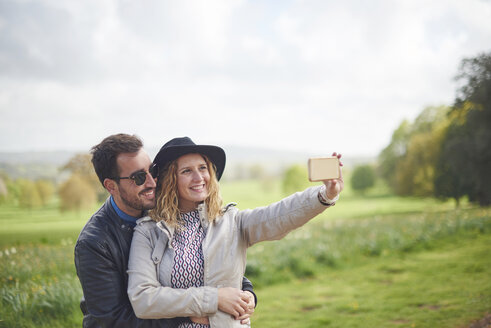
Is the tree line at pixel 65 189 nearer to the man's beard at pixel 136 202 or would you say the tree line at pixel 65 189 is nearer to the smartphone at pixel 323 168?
the man's beard at pixel 136 202

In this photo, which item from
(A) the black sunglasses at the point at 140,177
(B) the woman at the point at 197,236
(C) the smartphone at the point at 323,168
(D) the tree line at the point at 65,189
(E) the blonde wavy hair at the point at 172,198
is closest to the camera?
(C) the smartphone at the point at 323,168

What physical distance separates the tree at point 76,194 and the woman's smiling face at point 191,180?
4256 mm

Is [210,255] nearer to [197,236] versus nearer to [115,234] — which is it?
[197,236]

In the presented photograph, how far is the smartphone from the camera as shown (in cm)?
207

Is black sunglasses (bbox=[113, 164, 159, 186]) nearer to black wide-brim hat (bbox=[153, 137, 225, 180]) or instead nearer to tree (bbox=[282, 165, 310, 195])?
black wide-brim hat (bbox=[153, 137, 225, 180])

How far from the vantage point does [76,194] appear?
248 inches

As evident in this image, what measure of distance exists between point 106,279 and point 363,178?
23164 mm

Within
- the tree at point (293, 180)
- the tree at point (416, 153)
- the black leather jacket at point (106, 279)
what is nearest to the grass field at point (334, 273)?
the black leather jacket at point (106, 279)

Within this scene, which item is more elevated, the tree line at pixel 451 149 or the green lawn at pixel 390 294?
the tree line at pixel 451 149

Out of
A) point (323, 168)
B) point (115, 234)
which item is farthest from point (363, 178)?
point (115, 234)

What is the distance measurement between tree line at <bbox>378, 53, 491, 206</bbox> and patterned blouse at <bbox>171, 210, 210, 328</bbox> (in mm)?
12835

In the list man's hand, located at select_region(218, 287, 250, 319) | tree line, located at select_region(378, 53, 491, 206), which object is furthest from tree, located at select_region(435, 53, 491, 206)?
man's hand, located at select_region(218, 287, 250, 319)

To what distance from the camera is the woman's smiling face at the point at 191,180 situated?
245 cm

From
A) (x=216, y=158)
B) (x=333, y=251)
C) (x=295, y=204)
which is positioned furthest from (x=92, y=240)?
(x=333, y=251)
